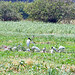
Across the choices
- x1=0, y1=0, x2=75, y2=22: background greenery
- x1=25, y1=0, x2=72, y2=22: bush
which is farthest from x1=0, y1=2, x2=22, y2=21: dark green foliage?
x1=25, y1=0, x2=72, y2=22: bush

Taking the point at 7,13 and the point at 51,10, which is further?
the point at 7,13

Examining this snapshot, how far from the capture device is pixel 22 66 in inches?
373

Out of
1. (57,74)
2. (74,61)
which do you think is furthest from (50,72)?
(74,61)

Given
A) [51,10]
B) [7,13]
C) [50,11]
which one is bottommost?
[7,13]

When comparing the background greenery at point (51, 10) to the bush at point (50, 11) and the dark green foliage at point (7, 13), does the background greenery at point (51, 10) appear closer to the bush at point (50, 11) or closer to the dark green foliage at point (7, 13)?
the bush at point (50, 11)

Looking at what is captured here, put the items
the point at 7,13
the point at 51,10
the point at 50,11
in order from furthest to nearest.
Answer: the point at 7,13 → the point at 50,11 → the point at 51,10

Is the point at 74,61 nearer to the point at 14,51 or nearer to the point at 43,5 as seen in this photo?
the point at 14,51

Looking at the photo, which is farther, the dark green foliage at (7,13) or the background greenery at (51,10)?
the dark green foliage at (7,13)

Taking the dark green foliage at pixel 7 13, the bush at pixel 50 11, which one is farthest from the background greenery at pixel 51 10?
the dark green foliage at pixel 7 13

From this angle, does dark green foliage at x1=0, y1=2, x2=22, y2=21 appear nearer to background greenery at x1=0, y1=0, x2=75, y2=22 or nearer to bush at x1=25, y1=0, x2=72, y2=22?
background greenery at x1=0, y1=0, x2=75, y2=22

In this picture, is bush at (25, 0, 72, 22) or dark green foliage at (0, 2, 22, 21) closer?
bush at (25, 0, 72, 22)

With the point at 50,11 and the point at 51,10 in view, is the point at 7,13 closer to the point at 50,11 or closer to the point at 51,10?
the point at 50,11

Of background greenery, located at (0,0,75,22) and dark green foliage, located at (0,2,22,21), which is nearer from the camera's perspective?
background greenery, located at (0,0,75,22)

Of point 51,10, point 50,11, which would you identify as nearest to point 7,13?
point 50,11
